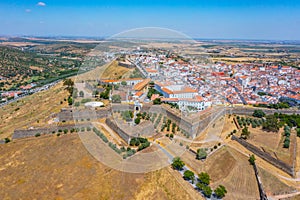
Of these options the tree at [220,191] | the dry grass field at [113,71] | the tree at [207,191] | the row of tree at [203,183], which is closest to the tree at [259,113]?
the row of tree at [203,183]

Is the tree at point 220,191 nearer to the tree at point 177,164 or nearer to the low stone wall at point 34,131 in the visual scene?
the tree at point 177,164

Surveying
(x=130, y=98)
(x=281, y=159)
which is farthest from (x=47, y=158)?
(x=281, y=159)

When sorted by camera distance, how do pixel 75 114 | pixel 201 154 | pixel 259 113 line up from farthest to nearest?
pixel 259 113 < pixel 75 114 < pixel 201 154

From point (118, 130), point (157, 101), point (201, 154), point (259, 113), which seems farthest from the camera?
point (259, 113)

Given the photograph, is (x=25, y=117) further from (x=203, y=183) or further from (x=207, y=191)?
(x=207, y=191)

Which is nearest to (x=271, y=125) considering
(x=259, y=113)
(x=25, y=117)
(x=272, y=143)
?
(x=272, y=143)

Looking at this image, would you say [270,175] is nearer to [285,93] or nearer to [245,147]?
[245,147]
